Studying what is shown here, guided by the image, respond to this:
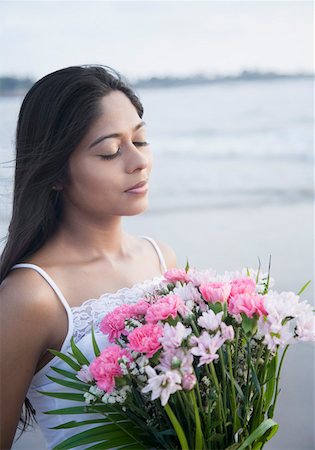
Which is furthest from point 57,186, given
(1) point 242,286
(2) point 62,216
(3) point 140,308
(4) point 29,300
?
(1) point 242,286

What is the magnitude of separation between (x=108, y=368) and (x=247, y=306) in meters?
0.29

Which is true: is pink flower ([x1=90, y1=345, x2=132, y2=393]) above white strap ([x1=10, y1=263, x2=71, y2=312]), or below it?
above

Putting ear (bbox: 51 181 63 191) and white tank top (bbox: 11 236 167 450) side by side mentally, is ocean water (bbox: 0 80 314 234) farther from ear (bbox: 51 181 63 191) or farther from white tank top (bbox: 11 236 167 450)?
white tank top (bbox: 11 236 167 450)

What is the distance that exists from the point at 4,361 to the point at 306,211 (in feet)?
17.9

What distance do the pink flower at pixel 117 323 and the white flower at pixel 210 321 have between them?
0.69 feet

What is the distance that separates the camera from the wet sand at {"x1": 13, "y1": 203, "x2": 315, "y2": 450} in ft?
Answer: 12.4

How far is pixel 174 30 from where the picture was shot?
9289 millimetres

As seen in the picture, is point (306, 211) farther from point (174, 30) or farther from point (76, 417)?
point (76, 417)

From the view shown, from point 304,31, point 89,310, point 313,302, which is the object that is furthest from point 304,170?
point 89,310

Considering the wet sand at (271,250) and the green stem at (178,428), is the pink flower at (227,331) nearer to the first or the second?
the green stem at (178,428)

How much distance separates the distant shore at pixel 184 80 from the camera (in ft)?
28.6

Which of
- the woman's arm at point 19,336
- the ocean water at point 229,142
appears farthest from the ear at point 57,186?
the ocean water at point 229,142

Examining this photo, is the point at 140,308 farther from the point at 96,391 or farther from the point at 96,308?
the point at 96,308

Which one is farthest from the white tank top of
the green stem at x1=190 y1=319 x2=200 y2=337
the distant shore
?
the distant shore
